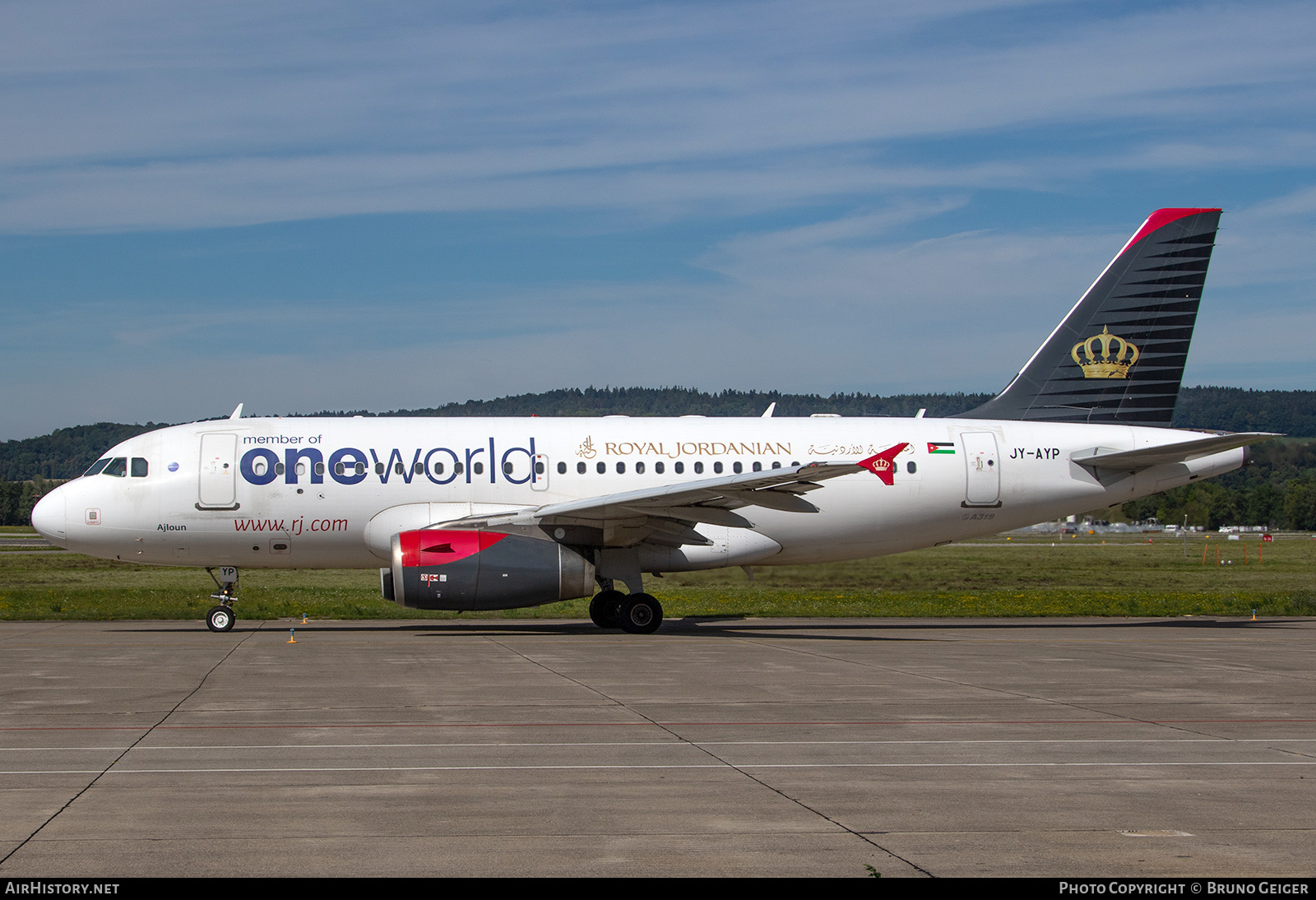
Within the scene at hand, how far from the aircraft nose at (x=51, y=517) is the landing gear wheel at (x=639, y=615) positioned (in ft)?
33.1

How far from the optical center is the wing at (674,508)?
19.6m

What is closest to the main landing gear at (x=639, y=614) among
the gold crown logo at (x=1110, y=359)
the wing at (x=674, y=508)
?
the wing at (x=674, y=508)

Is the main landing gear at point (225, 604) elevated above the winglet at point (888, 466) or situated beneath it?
situated beneath

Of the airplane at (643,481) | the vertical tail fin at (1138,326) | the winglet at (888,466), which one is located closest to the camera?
the airplane at (643,481)

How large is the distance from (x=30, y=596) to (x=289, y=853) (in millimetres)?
26274

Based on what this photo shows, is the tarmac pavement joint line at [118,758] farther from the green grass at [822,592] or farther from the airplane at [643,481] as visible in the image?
the green grass at [822,592]

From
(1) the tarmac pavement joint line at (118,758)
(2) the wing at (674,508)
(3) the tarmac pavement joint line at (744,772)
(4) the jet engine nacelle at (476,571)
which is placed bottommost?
(3) the tarmac pavement joint line at (744,772)

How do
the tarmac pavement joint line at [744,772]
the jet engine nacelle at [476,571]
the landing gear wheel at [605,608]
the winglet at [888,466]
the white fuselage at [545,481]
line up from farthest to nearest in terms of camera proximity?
the landing gear wheel at [605,608] < the white fuselage at [545,481] < the winglet at [888,466] < the jet engine nacelle at [476,571] < the tarmac pavement joint line at [744,772]

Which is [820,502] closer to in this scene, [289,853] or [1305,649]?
[1305,649]

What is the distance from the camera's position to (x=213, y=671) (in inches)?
596

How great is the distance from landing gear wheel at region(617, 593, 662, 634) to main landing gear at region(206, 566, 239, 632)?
695 cm

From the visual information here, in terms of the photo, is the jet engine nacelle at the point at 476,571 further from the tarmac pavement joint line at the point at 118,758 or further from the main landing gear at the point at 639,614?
the tarmac pavement joint line at the point at 118,758

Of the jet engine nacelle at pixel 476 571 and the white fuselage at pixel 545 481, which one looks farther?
the white fuselage at pixel 545 481

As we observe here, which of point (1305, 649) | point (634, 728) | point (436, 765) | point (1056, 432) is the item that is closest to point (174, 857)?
point (436, 765)
